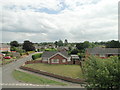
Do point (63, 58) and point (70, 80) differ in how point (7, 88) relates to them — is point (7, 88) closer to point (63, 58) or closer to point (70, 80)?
point (70, 80)

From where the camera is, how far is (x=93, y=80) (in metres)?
8.57

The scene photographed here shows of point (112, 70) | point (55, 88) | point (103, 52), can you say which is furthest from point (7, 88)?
point (103, 52)

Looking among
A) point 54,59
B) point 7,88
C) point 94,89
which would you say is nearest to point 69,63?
point 54,59

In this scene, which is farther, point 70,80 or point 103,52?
point 103,52

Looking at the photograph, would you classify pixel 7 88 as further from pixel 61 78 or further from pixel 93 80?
pixel 93 80

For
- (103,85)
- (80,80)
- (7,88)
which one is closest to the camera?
(103,85)

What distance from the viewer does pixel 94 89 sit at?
881cm

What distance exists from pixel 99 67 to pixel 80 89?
6329mm

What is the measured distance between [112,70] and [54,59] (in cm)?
2315

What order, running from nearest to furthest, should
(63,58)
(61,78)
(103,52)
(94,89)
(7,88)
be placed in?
(94,89) < (7,88) < (61,78) < (63,58) < (103,52)

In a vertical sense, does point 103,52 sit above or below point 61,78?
above

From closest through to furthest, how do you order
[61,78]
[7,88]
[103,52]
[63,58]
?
[7,88] → [61,78] → [63,58] → [103,52]

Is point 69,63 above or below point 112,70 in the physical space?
below

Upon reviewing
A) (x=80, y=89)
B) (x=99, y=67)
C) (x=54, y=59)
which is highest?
(x=99, y=67)
